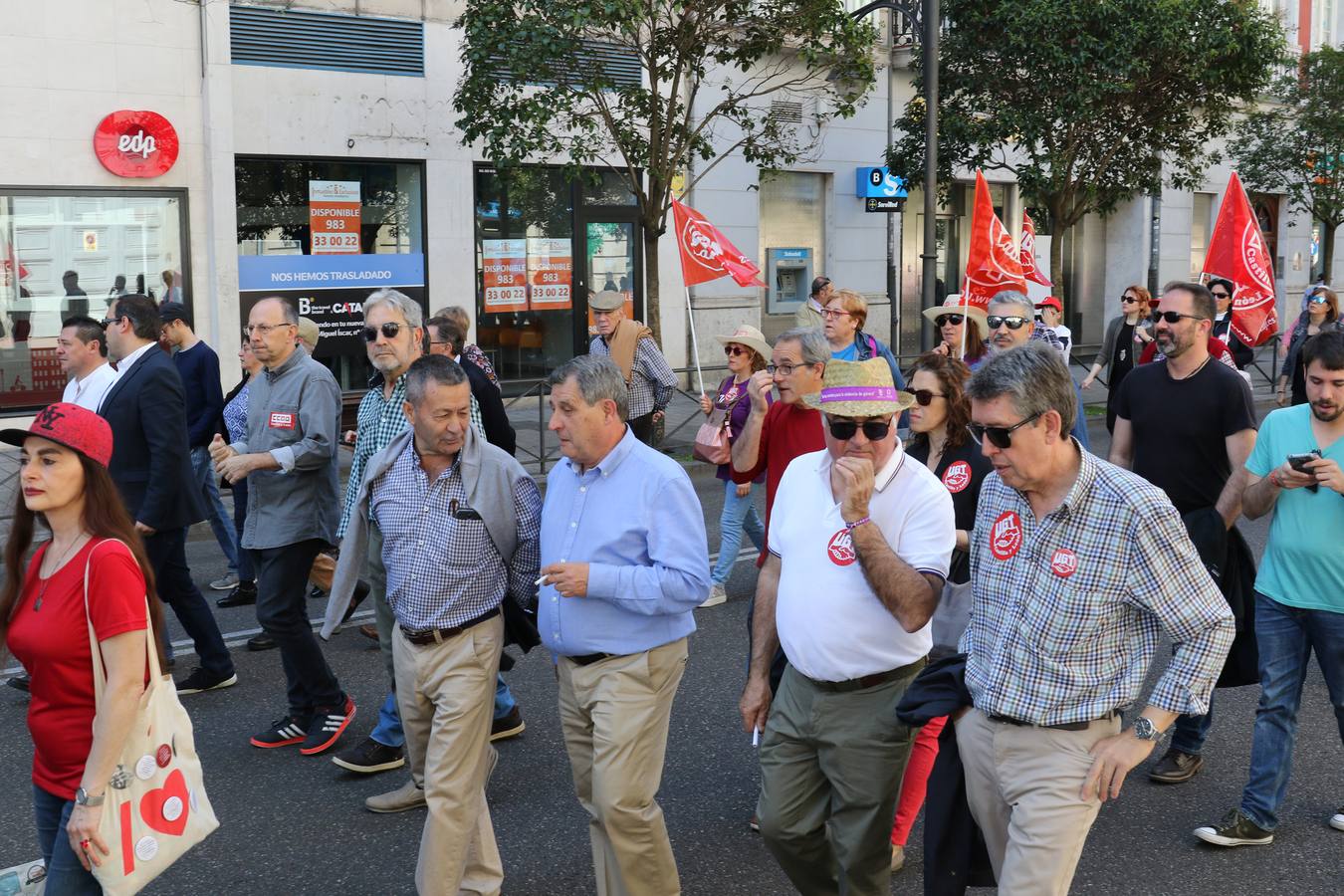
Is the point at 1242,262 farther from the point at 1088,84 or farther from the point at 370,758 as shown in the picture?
the point at 1088,84

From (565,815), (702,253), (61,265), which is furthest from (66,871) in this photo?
(61,265)

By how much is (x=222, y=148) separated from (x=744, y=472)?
445 inches

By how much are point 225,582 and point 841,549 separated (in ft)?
21.1

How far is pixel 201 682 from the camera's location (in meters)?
6.94

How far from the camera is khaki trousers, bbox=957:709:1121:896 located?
335 cm

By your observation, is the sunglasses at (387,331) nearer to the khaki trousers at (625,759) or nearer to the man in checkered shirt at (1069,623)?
the khaki trousers at (625,759)

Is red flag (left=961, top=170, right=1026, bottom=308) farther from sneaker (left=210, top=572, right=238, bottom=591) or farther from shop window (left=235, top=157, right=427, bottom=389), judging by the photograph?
shop window (left=235, top=157, right=427, bottom=389)

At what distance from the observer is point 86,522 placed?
11.9ft

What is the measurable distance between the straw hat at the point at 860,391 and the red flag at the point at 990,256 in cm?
772

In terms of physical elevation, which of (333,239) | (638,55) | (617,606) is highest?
(638,55)

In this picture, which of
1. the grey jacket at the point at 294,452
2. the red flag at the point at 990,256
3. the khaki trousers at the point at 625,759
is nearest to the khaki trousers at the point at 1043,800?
the khaki trousers at the point at 625,759

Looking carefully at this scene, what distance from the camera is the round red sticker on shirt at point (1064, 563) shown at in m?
3.34

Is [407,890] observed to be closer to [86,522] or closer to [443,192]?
[86,522]

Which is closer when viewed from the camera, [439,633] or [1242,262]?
[439,633]
